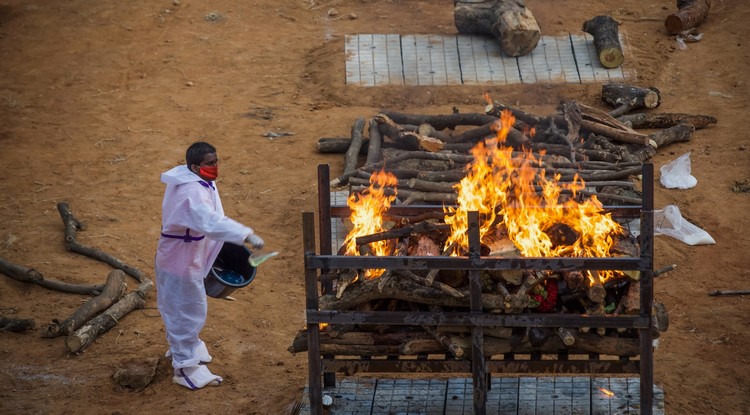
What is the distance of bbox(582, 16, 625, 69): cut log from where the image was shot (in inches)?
589

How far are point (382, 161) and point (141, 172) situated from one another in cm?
309

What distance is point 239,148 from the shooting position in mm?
13383

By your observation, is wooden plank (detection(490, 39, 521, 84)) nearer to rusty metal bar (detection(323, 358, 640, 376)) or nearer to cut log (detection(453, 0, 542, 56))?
cut log (detection(453, 0, 542, 56))

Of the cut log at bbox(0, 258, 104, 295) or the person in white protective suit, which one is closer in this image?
the person in white protective suit

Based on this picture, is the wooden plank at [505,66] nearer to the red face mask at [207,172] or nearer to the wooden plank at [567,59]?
the wooden plank at [567,59]

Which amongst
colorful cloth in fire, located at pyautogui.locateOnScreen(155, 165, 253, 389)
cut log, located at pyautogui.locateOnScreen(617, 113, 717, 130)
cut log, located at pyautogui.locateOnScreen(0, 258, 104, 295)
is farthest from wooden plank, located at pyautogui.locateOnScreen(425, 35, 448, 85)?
colorful cloth in fire, located at pyautogui.locateOnScreen(155, 165, 253, 389)

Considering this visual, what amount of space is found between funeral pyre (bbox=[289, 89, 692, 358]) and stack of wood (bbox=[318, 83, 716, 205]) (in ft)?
11.3

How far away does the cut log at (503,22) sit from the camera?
14953mm

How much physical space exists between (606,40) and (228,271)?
8.64 m

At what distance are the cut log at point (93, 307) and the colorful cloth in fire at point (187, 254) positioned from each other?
3.94 ft

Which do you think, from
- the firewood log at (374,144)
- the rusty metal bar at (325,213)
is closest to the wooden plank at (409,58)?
the firewood log at (374,144)

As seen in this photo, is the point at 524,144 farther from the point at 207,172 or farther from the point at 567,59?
the point at 207,172

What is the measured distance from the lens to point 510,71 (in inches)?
591

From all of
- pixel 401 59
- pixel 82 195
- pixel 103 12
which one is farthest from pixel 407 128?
pixel 103 12
